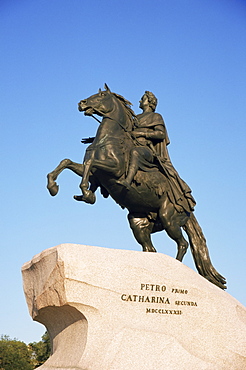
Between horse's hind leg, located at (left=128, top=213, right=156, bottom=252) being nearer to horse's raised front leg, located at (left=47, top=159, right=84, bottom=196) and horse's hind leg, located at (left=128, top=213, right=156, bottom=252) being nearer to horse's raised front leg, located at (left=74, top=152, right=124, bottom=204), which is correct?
horse's raised front leg, located at (left=74, top=152, right=124, bottom=204)

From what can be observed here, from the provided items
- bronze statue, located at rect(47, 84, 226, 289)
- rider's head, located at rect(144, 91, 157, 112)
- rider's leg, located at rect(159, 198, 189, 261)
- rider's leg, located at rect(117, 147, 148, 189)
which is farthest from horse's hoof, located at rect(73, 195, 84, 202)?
rider's head, located at rect(144, 91, 157, 112)

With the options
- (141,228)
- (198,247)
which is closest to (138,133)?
(141,228)

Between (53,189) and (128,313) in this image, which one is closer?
(128,313)

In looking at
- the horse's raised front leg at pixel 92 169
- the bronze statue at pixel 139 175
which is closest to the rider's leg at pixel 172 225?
the bronze statue at pixel 139 175

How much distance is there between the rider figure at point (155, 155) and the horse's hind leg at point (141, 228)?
811 millimetres

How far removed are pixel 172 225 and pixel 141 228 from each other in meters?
0.81

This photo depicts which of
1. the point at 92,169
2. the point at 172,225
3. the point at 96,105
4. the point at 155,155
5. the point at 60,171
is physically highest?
the point at 96,105

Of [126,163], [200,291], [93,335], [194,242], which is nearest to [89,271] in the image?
[93,335]

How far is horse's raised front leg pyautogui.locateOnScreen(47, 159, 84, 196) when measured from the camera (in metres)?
9.02

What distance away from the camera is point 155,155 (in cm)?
1024

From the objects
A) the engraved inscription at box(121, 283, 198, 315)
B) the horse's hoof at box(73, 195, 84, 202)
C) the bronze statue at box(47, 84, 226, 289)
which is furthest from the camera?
the bronze statue at box(47, 84, 226, 289)

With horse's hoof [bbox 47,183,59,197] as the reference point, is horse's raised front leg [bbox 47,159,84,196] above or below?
above

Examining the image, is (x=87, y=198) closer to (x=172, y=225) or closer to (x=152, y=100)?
(x=172, y=225)

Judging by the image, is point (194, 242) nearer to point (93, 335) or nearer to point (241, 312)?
point (241, 312)
